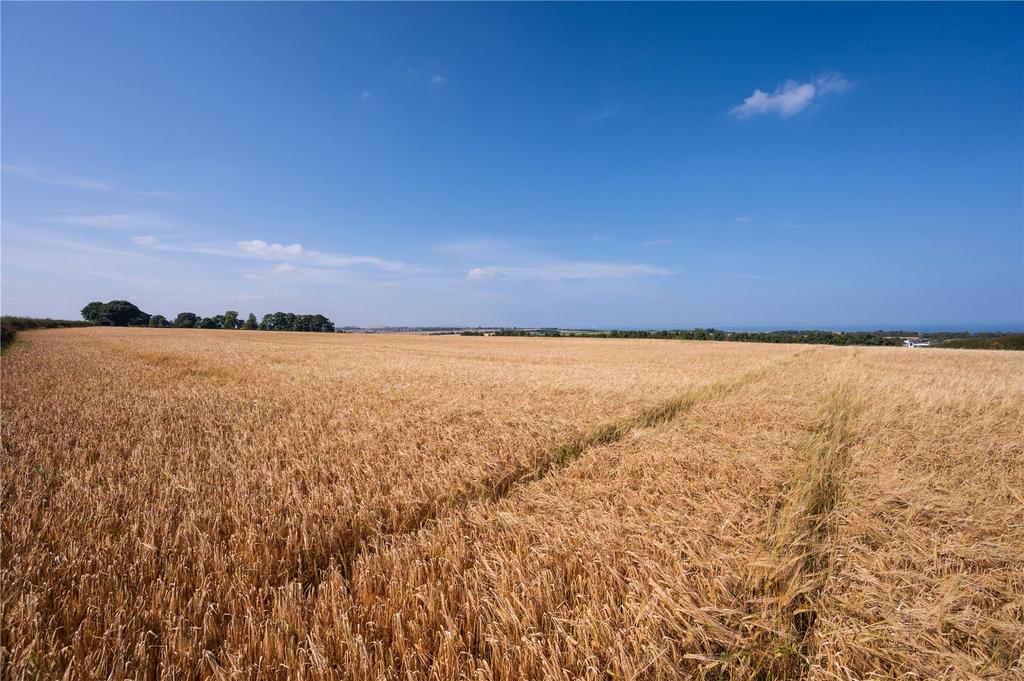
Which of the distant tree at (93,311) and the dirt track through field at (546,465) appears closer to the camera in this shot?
the dirt track through field at (546,465)

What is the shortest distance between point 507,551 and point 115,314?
132m

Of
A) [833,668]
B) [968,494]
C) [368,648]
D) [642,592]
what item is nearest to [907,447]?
[968,494]

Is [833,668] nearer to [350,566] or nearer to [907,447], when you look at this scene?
[350,566]

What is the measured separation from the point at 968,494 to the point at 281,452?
302 inches

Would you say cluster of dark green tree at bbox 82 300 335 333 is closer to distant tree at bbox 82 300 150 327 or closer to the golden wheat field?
distant tree at bbox 82 300 150 327

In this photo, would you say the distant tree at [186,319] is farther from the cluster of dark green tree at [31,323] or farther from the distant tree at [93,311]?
the cluster of dark green tree at [31,323]

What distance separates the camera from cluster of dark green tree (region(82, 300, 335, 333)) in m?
94.6

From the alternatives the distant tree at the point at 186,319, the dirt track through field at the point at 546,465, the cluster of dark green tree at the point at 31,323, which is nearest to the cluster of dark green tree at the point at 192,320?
the distant tree at the point at 186,319

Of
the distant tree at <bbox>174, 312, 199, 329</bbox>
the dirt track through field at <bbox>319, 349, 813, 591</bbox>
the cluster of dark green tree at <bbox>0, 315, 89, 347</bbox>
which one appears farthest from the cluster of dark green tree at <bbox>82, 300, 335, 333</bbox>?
the dirt track through field at <bbox>319, 349, 813, 591</bbox>

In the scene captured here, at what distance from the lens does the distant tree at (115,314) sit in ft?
309

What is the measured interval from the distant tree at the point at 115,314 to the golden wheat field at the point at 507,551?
123851 millimetres

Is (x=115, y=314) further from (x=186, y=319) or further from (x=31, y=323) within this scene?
(x=31, y=323)

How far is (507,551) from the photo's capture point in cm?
287

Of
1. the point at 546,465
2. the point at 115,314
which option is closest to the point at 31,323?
the point at 115,314
